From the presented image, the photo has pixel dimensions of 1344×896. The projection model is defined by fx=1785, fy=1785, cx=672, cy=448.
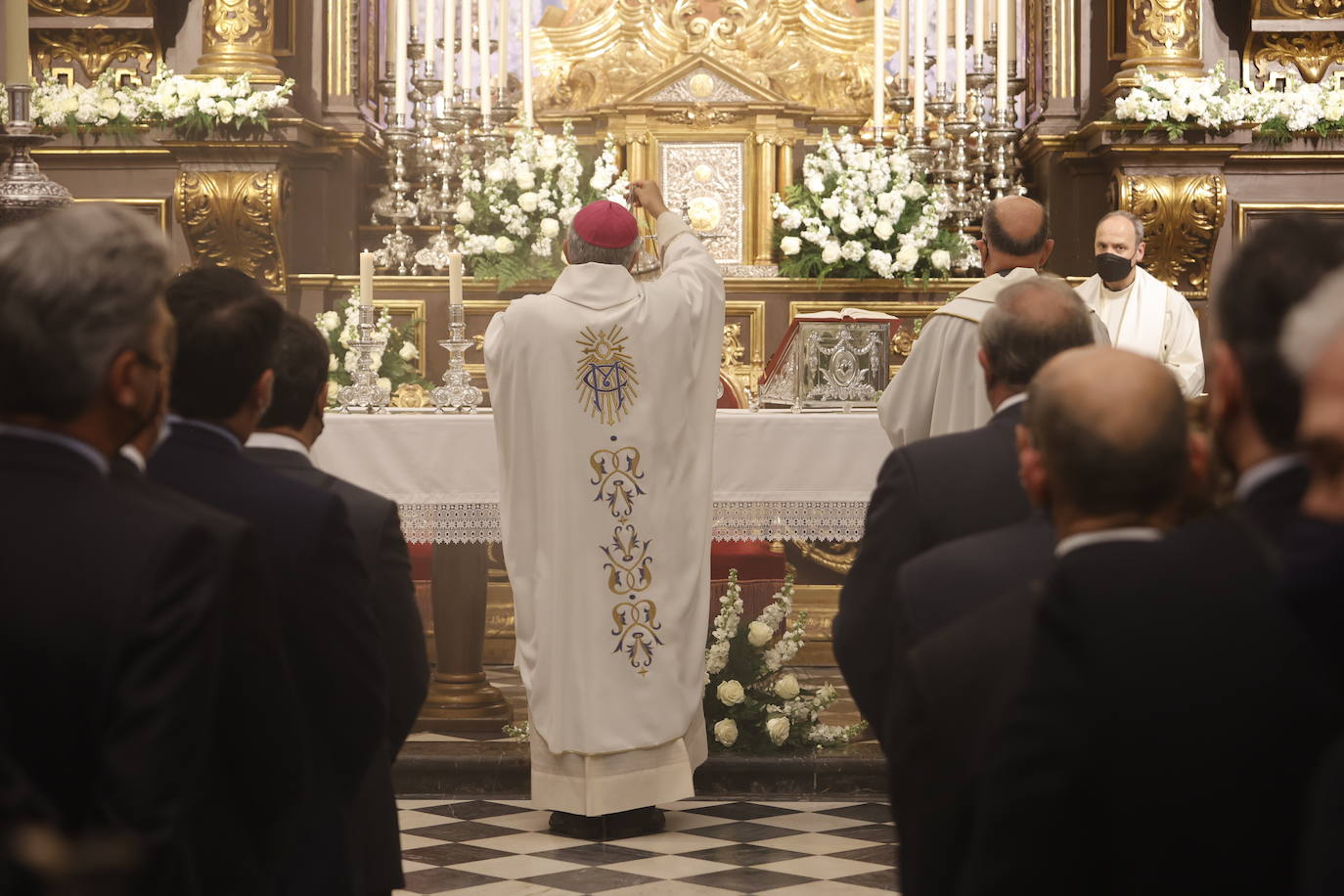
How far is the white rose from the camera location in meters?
6.08

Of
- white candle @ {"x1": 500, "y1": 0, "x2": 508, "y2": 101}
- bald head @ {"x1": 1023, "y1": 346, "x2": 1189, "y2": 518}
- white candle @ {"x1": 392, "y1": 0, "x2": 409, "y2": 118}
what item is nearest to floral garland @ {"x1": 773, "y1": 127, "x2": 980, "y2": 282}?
white candle @ {"x1": 500, "y1": 0, "x2": 508, "y2": 101}

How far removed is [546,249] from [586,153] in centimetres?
93

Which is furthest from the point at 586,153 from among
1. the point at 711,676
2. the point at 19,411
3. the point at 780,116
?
the point at 19,411

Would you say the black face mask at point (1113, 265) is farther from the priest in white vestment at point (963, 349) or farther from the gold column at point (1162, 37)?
the priest in white vestment at point (963, 349)

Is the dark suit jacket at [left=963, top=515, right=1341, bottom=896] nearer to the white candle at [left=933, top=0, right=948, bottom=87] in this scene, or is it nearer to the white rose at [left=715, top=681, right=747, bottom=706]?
the white rose at [left=715, top=681, right=747, bottom=706]

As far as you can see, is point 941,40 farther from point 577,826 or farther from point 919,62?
point 577,826

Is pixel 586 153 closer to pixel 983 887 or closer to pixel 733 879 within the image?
pixel 733 879

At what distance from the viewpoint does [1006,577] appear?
2.52 m

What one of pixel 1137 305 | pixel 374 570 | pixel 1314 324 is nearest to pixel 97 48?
pixel 1137 305

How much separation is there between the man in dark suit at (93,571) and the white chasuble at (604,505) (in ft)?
11.0

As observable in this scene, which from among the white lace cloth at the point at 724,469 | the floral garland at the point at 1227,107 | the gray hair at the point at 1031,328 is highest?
the floral garland at the point at 1227,107

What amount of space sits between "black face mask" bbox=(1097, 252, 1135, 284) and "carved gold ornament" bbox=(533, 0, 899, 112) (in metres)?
1.78

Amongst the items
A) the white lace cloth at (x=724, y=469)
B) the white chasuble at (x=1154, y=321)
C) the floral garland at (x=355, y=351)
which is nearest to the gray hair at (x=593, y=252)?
the white lace cloth at (x=724, y=469)

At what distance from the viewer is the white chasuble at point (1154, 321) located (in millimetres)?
7137
